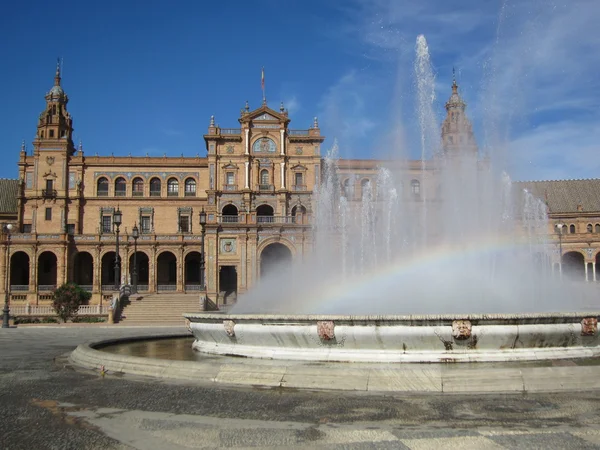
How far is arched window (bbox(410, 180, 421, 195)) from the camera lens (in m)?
65.1

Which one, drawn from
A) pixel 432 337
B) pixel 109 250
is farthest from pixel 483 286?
pixel 109 250

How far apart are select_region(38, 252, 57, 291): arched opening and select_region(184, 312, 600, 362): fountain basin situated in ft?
185

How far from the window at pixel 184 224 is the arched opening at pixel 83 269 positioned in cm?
941

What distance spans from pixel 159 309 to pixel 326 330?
106ft

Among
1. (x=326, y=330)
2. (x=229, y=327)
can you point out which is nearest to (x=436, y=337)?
(x=326, y=330)

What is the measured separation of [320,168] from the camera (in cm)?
6053

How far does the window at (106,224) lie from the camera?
63.5 m

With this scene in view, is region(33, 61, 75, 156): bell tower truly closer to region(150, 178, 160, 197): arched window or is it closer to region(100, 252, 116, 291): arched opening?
region(150, 178, 160, 197): arched window

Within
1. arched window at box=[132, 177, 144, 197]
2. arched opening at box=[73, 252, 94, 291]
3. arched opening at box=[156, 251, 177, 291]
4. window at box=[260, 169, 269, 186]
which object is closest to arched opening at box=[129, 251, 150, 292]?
arched opening at box=[156, 251, 177, 291]

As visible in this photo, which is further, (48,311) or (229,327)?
(48,311)

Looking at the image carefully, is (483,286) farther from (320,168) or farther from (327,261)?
(320,168)

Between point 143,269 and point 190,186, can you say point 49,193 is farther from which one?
point 190,186

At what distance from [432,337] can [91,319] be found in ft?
104

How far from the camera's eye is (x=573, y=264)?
215ft
